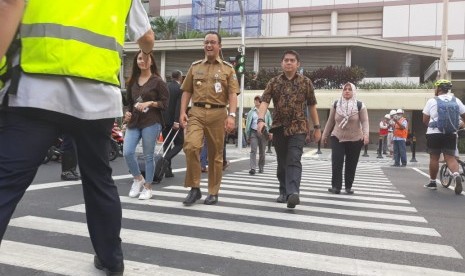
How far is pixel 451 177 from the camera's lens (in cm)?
881

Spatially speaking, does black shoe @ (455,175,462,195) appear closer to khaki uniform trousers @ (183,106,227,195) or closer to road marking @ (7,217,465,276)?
khaki uniform trousers @ (183,106,227,195)

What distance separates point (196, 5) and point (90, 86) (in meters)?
47.2

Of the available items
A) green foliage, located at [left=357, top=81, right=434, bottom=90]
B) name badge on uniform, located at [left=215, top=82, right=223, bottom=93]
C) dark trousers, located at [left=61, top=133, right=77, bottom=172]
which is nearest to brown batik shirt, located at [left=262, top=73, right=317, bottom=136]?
name badge on uniform, located at [left=215, top=82, right=223, bottom=93]

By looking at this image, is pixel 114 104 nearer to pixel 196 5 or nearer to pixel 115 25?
pixel 115 25

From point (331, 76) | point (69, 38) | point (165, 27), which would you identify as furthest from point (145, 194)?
point (165, 27)

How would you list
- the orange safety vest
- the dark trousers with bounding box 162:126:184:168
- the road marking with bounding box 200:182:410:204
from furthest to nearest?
the orange safety vest
the dark trousers with bounding box 162:126:184:168
the road marking with bounding box 200:182:410:204

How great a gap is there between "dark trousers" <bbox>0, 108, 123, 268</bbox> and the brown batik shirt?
3.56m

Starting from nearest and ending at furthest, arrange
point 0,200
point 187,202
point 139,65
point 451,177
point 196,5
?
point 0,200, point 187,202, point 139,65, point 451,177, point 196,5

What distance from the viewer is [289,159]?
235 inches

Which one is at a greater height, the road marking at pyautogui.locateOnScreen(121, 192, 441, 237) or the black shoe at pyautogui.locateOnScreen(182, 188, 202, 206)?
the black shoe at pyautogui.locateOnScreen(182, 188, 202, 206)

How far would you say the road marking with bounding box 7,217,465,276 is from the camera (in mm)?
3492

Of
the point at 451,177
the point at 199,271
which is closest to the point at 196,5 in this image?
the point at 451,177

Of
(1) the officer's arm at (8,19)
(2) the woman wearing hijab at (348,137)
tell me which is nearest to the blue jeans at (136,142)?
(2) the woman wearing hijab at (348,137)

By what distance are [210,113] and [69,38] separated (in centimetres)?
339
